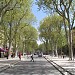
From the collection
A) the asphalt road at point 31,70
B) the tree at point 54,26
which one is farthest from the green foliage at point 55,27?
the asphalt road at point 31,70

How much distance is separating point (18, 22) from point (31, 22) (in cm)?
963

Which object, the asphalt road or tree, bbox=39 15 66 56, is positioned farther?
tree, bbox=39 15 66 56

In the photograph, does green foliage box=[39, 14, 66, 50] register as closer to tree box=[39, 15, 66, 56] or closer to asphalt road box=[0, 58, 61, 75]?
tree box=[39, 15, 66, 56]

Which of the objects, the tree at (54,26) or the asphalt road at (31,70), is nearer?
the asphalt road at (31,70)

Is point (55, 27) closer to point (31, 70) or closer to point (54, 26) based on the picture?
point (54, 26)

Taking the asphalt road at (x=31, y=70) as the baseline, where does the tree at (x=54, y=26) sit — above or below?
above

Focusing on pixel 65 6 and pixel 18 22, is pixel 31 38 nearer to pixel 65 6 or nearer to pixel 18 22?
pixel 18 22

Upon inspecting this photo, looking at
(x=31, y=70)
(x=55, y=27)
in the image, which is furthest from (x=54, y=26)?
(x=31, y=70)

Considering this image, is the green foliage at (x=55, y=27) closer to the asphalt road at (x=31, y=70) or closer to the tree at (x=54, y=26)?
the tree at (x=54, y=26)

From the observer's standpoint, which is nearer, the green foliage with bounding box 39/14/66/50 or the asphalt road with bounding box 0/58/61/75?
the asphalt road with bounding box 0/58/61/75

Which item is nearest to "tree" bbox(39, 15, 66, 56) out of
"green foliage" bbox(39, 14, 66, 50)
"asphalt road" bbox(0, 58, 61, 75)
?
"green foliage" bbox(39, 14, 66, 50)

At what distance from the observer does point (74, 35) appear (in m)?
117

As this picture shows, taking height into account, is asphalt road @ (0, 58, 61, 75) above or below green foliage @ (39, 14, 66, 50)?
below

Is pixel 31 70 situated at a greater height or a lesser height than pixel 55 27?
lesser
